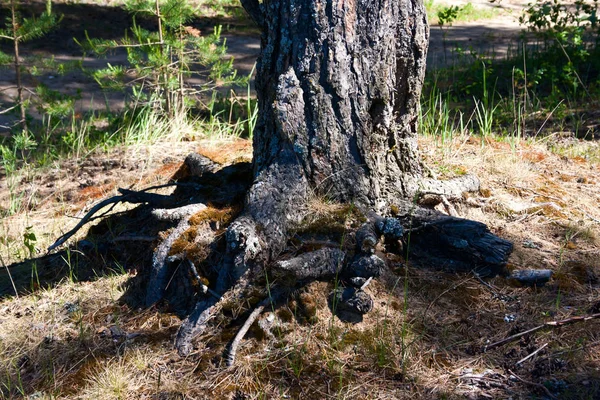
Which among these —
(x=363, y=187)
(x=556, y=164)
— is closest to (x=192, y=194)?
(x=363, y=187)

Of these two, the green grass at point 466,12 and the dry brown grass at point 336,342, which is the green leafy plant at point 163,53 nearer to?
the dry brown grass at point 336,342

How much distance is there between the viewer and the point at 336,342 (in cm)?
261

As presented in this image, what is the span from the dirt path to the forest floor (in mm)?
5814

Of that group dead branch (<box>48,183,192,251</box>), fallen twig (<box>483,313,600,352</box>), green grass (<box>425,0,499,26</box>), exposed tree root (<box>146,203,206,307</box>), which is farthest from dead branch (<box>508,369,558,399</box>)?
green grass (<box>425,0,499,26</box>)

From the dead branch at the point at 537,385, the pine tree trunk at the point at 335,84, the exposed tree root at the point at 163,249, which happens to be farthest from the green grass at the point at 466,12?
the dead branch at the point at 537,385

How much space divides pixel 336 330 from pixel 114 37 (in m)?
12.1

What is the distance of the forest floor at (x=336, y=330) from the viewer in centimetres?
245

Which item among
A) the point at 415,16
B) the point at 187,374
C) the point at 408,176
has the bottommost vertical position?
the point at 187,374

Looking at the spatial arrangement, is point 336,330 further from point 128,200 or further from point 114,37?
point 114,37

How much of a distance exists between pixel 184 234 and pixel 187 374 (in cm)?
77

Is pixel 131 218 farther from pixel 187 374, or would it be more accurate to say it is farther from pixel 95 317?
pixel 187 374

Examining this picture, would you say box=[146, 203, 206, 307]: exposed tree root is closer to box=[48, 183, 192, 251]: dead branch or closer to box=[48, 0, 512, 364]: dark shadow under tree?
box=[48, 0, 512, 364]: dark shadow under tree

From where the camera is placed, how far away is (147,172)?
520 centimetres

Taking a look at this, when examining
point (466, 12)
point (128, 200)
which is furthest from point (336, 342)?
point (466, 12)
